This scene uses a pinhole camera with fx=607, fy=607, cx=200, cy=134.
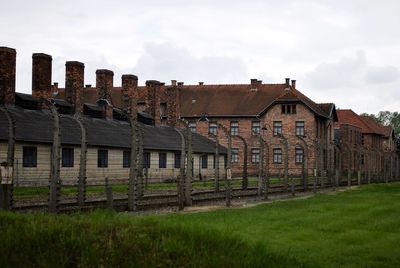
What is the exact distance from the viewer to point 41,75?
114ft

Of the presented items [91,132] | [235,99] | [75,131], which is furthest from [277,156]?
[75,131]

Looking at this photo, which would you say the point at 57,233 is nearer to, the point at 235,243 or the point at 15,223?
the point at 15,223

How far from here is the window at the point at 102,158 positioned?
35.2 meters

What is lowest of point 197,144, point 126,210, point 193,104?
point 126,210

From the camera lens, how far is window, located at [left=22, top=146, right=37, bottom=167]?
Answer: 30.0 metres

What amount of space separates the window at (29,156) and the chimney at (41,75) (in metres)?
5.00

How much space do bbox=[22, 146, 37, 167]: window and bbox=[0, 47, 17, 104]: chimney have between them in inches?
130

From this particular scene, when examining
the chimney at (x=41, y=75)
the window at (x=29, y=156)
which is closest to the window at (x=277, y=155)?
the chimney at (x=41, y=75)

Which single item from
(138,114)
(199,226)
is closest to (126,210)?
(199,226)

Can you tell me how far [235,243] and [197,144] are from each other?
35955mm

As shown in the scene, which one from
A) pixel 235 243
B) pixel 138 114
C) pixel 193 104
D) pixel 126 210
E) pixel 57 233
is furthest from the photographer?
pixel 193 104

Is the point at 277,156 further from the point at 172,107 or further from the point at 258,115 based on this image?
the point at 172,107

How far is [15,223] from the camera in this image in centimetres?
869

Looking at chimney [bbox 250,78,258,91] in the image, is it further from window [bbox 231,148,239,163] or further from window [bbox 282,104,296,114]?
window [bbox 231,148,239,163]
